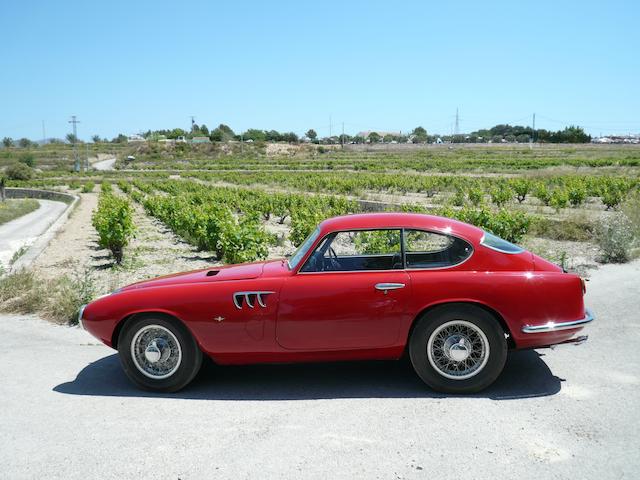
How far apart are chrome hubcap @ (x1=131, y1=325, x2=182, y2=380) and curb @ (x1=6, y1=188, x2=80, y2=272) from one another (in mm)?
5424

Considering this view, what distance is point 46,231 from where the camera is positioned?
61.7 feet

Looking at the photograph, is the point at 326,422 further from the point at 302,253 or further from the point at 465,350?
the point at 302,253

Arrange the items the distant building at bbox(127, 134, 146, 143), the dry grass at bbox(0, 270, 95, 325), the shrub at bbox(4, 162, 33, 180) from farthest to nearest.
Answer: the distant building at bbox(127, 134, 146, 143)
the shrub at bbox(4, 162, 33, 180)
the dry grass at bbox(0, 270, 95, 325)

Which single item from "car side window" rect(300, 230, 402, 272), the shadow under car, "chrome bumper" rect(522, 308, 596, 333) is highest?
"car side window" rect(300, 230, 402, 272)

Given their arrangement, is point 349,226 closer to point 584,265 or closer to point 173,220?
point 584,265

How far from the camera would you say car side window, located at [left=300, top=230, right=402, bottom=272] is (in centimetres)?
467

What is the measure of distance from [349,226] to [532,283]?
150 centimetres

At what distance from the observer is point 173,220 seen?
17.4 m

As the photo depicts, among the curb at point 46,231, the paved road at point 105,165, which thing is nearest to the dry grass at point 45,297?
the curb at point 46,231

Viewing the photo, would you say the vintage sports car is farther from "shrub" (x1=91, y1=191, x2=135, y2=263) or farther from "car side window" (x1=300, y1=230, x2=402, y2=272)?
"shrub" (x1=91, y1=191, x2=135, y2=263)

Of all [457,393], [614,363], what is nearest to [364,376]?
[457,393]

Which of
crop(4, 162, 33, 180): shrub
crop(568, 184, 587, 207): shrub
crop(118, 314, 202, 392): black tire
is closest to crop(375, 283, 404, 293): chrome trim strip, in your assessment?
crop(118, 314, 202, 392): black tire

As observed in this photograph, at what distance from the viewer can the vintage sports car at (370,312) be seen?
14.5ft

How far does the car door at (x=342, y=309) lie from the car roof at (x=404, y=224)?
0.39 m
